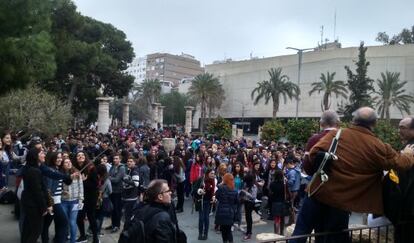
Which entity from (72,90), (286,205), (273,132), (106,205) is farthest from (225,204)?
(72,90)

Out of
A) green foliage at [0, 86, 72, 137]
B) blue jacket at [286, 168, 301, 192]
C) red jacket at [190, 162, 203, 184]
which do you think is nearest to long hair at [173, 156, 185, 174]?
red jacket at [190, 162, 203, 184]

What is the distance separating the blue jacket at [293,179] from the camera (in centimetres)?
1112

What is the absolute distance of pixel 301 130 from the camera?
30688 mm

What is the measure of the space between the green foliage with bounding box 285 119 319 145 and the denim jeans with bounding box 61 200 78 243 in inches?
948

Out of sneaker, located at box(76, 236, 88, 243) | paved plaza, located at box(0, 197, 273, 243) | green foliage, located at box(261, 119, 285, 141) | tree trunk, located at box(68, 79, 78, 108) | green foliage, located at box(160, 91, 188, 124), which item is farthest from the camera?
green foliage, located at box(160, 91, 188, 124)

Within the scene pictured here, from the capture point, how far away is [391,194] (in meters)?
3.82

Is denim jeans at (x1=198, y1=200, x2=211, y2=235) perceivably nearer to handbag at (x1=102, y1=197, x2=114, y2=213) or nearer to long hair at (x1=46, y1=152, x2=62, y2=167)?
handbag at (x1=102, y1=197, x2=114, y2=213)

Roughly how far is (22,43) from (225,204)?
6.08 meters

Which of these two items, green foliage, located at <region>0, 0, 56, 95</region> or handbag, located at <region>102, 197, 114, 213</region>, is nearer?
handbag, located at <region>102, 197, 114, 213</region>

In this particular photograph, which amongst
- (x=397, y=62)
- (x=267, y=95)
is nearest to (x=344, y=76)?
(x=397, y=62)

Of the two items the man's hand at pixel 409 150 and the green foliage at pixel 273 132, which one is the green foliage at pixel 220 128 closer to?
the green foliage at pixel 273 132

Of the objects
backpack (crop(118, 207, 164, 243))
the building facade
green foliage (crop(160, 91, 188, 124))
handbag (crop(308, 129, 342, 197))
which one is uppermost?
the building facade

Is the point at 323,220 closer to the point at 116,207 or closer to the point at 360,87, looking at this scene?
the point at 116,207

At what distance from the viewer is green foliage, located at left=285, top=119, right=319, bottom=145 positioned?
30391mm
